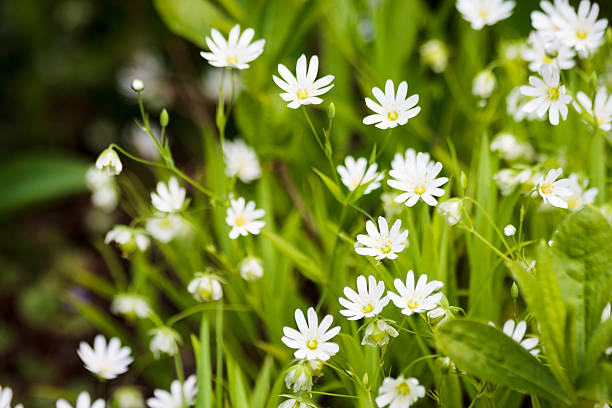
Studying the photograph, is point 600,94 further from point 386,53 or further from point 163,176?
point 163,176

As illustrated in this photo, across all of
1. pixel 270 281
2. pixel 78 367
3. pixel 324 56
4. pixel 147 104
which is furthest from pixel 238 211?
pixel 147 104

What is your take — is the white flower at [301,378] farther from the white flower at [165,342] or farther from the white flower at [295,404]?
the white flower at [165,342]

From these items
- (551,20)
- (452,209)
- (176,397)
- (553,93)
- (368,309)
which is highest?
(551,20)

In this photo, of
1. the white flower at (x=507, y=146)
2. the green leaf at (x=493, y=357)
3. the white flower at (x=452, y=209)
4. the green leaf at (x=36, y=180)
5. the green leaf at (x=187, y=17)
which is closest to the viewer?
the green leaf at (x=493, y=357)

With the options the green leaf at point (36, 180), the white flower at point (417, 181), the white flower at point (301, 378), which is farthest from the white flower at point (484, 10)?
the green leaf at point (36, 180)

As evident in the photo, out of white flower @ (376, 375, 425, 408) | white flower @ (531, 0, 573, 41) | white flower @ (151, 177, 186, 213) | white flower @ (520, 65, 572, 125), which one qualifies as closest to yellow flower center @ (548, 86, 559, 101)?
white flower @ (520, 65, 572, 125)

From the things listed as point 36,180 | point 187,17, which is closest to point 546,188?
point 187,17

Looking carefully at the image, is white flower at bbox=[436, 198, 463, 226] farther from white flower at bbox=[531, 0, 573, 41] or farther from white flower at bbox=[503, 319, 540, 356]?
white flower at bbox=[531, 0, 573, 41]

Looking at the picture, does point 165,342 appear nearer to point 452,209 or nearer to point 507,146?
point 452,209
